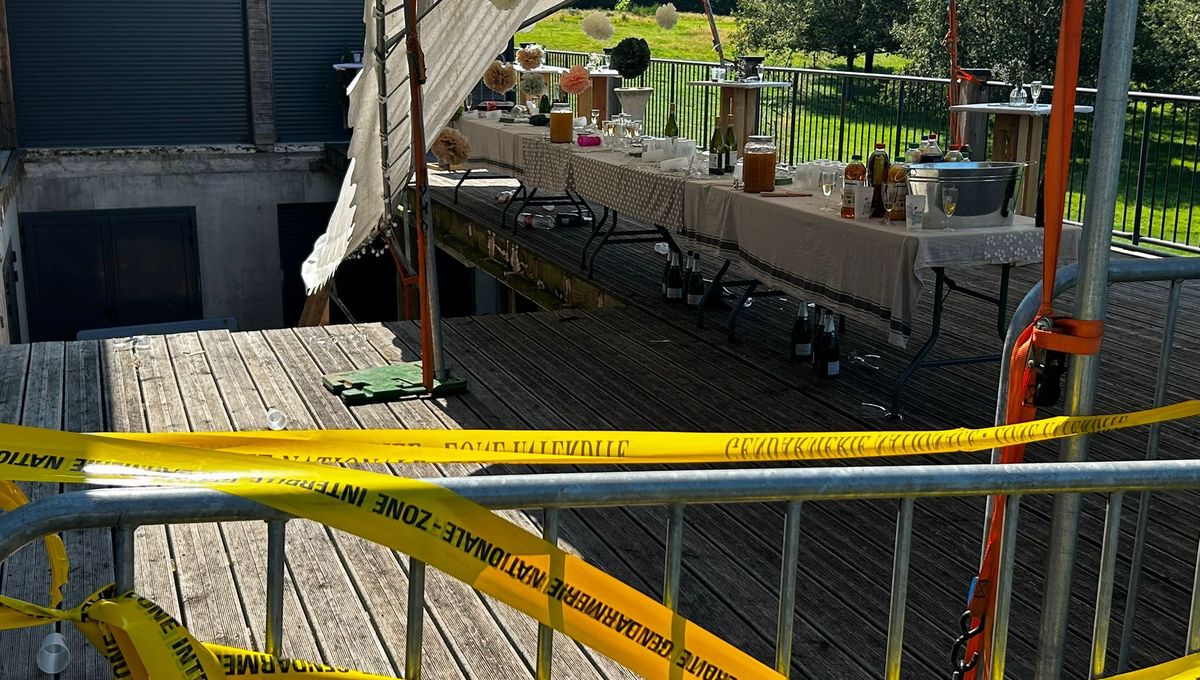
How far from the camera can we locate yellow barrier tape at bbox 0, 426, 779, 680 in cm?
169

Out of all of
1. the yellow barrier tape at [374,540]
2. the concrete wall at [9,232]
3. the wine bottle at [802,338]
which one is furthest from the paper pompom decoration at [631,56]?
the yellow barrier tape at [374,540]

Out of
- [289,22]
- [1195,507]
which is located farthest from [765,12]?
[1195,507]

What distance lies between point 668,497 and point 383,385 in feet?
14.6

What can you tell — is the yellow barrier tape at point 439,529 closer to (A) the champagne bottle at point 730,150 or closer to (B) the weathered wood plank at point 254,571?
(B) the weathered wood plank at point 254,571

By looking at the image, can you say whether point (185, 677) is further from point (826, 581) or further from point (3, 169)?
point (3, 169)

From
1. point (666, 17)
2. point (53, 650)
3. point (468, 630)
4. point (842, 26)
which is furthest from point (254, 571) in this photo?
point (842, 26)

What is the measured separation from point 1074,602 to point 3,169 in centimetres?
1544

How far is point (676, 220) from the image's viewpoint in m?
7.19

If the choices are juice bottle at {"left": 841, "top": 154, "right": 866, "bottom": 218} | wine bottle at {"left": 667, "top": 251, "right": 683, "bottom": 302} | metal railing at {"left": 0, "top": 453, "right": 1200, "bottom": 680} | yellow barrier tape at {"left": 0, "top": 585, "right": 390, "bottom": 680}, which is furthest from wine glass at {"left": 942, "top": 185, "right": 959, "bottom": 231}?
yellow barrier tape at {"left": 0, "top": 585, "right": 390, "bottom": 680}

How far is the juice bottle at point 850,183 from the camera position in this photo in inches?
227

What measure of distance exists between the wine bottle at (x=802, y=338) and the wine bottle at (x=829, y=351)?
29 centimetres

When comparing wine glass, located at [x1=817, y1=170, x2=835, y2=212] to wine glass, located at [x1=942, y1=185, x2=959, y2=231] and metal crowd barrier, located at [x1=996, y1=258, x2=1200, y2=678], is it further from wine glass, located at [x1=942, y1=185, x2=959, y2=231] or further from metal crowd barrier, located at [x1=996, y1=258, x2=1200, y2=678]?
metal crowd barrier, located at [x1=996, y1=258, x2=1200, y2=678]

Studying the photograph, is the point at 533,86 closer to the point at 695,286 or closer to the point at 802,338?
the point at 695,286

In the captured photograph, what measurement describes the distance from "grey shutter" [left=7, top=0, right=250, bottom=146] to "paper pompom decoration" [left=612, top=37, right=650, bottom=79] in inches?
427
